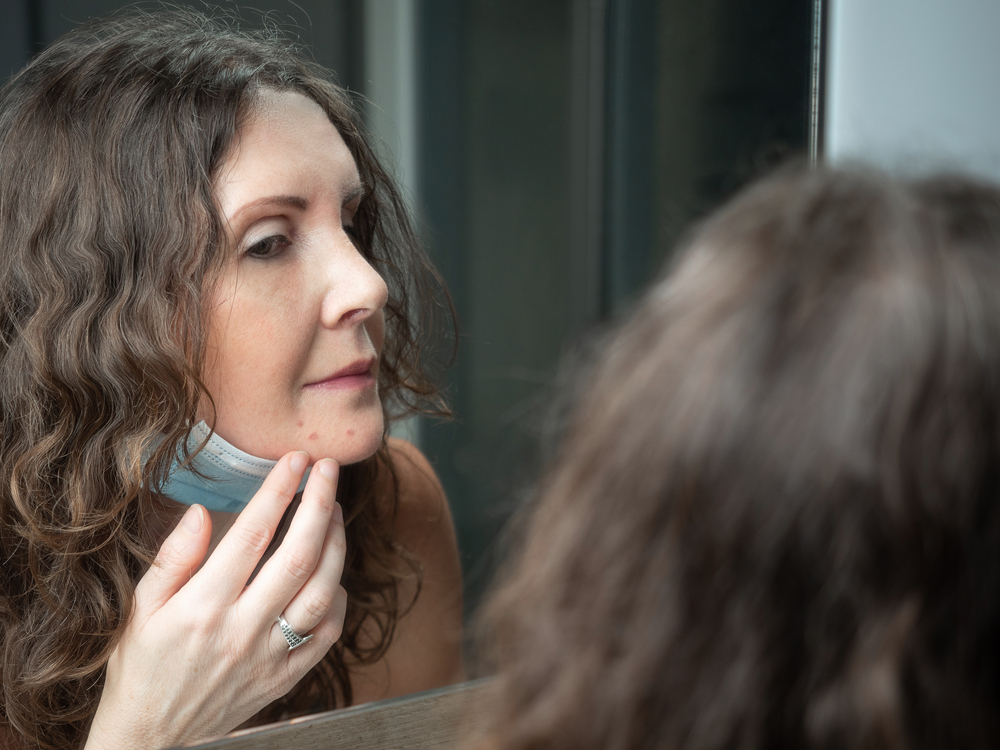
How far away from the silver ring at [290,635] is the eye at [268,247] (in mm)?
230

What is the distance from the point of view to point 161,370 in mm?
475

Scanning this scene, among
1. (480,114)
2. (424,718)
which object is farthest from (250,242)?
(424,718)

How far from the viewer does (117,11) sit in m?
0.47

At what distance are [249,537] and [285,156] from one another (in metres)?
0.24

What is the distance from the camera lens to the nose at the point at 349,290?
1.62 ft

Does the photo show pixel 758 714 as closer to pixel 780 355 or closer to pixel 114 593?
pixel 780 355

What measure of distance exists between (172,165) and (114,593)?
27 centimetres

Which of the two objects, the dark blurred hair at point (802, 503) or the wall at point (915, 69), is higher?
the wall at point (915, 69)

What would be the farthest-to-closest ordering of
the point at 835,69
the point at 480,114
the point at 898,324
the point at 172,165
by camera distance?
the point at 835,69
the point at 480,114
the point at 172,165
the point at 898,324

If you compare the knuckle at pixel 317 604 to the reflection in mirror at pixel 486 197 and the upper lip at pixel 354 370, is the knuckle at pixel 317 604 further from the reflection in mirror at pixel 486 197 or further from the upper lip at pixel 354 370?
the upper lip at pixel 354 370

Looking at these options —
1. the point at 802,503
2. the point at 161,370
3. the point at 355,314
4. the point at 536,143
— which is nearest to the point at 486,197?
the point at 536,143

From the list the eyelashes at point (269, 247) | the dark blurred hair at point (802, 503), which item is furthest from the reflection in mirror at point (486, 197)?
the dark blurred hair at point (802, 503)

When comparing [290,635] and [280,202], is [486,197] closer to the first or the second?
[280,202]

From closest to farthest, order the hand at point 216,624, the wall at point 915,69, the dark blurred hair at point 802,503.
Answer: the dark blurred hair at point 802,503, the hand at point 216,624, the wall at point 915,69
